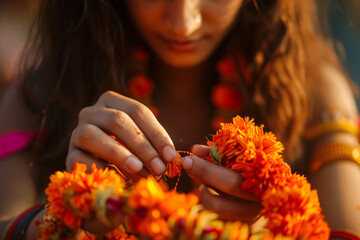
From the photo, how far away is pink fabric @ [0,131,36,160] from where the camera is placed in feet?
A: 3.02

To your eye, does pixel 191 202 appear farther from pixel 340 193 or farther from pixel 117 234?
pixel 340 193

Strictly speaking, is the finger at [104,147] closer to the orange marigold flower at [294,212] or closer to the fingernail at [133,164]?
the fingernail at [133,164]

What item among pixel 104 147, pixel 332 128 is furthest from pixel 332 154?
pixel 104 147

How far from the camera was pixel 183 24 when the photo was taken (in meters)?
0.81

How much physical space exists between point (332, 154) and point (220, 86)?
0.34 metres

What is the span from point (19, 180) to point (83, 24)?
402 millimetres

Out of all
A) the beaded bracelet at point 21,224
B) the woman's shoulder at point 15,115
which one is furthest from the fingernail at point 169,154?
the woman's shoulder at point 15,115

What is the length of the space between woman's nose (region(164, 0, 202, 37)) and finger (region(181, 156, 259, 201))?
39 cm

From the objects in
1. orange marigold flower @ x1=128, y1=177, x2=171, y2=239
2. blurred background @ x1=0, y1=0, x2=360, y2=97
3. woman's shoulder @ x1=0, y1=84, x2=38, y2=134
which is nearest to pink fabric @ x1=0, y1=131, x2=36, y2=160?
woman's shoulder @ x1=0, y1=84, x2=38, y2=134

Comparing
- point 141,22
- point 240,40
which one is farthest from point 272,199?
point 240,40

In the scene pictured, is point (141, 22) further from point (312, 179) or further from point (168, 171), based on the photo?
point (312, 179)

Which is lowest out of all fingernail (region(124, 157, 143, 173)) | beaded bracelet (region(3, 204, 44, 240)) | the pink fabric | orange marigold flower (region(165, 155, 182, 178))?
beaded bracelet (region(3, 204, 44, 240))

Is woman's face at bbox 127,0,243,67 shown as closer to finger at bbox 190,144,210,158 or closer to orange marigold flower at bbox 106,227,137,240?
finger at bbox 190,144,210,158

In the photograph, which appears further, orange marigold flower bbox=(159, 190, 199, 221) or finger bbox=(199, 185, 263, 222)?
finger bbox=(199, 185, 263, 222)
